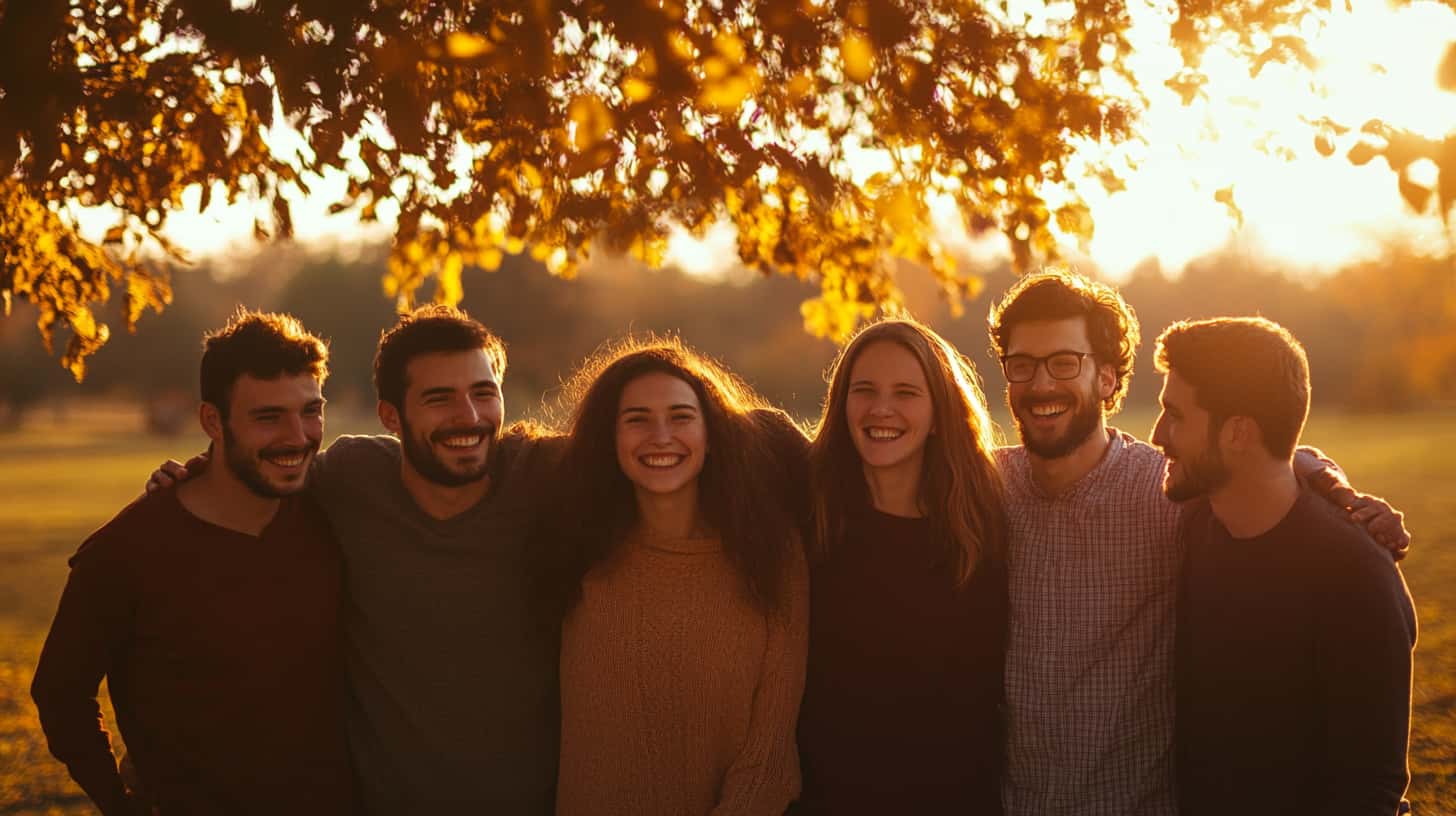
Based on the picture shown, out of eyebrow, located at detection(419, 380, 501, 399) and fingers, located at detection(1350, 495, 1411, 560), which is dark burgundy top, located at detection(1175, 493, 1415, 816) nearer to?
fingers, located at detection(1350, 495, 1411, 560)

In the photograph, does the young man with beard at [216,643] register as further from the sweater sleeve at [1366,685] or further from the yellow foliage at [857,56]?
the sweater sleeve at [1366,685]

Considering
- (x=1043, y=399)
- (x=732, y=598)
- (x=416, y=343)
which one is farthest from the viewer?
(x=416, y=343)

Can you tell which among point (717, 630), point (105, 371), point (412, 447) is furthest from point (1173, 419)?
point (105, 371)

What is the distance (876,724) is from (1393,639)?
162cm

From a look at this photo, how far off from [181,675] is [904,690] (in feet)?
8.34

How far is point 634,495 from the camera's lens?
441 cm

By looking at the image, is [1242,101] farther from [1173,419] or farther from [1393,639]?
[1393,639]

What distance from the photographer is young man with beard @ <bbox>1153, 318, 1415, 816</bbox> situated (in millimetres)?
3406

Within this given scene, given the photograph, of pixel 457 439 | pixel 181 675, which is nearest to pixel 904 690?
pixel 457 439

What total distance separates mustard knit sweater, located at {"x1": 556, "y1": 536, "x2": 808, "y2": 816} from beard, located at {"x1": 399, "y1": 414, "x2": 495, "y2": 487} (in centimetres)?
77

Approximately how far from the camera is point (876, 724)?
13.2 feet

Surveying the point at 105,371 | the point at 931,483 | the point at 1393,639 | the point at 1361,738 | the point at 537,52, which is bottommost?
the point at 1361,738

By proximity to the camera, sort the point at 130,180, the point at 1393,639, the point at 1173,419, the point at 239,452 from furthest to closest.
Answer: the point at 130,180 → the point at 239,452 → the point at 1173,419 → the point at 1393,639

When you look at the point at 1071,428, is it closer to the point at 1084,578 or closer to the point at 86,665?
the point at 1084,578
